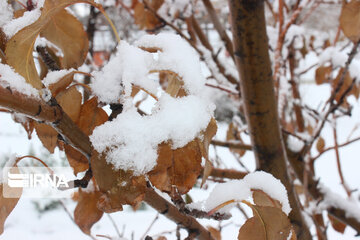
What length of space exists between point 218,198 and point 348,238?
1.88 m

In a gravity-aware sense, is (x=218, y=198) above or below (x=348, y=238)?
above

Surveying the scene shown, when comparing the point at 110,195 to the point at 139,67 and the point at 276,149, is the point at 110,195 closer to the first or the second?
the point at 139,67

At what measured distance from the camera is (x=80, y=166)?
34 cm

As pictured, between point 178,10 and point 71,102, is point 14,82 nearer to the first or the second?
A: point 71,102

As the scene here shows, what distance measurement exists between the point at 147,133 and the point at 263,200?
13 cm

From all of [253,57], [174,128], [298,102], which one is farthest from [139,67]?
[298,102]

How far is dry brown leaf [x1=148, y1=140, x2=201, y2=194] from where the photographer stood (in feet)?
0.84

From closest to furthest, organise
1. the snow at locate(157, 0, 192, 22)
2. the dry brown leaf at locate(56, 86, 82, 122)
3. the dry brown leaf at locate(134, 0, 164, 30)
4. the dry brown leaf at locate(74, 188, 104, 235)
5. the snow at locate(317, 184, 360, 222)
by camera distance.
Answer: the dry brown leaf at locate(56, 86, 82, 122) < the dry brown leaf at locate(74, 188, 104, 235) < the snow at locate(317, 184, 360, 222) < the dry brown leaf at locate(134, 0, 164, 30) < the snow at locate(157, 0, 192, 22)

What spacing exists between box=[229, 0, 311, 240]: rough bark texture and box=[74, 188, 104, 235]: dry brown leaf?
0.28 metres

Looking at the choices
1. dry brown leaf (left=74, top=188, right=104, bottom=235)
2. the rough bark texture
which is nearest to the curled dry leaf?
dry brown leaf (left=74, top=188, right=104, bottom=235)

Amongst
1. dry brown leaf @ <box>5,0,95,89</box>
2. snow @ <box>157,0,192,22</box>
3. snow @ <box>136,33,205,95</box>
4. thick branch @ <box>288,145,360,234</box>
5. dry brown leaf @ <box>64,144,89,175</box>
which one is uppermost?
snow @ <box>157,0,192,22</box>

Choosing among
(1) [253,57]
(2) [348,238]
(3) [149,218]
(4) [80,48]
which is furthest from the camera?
(3) [149,218]

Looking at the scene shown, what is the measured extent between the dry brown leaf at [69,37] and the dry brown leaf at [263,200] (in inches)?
9.2

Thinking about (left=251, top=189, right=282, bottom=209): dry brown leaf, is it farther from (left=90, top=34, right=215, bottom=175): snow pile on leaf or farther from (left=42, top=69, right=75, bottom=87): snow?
(left=42, top=69, right=75, bottom=87): snow
